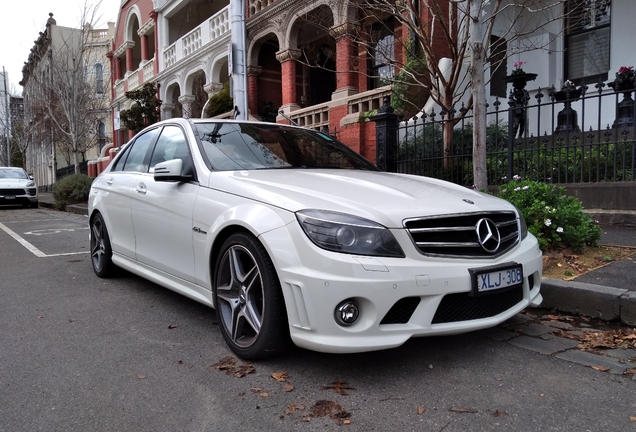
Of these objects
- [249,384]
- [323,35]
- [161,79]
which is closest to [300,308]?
[249,384]

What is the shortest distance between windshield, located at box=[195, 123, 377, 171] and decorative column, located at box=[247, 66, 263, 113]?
12886 mm

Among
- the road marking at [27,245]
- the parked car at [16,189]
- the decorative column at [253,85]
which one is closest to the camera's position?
the road marking at [27,245]

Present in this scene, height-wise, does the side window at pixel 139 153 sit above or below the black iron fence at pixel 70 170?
below

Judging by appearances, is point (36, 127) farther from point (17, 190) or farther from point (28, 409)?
point (28, 409)

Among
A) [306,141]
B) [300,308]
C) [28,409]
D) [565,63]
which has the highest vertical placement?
[565,63]

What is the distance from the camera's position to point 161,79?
22516mm

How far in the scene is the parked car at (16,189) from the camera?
17781mm

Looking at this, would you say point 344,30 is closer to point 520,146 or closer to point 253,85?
point 520,146

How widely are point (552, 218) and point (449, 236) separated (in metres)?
2.66

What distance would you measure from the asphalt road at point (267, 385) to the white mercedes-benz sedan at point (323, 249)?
282 millimetres

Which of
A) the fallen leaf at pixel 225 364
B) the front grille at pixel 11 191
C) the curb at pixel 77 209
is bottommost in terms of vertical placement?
the fallen leaf at pixel 225 364

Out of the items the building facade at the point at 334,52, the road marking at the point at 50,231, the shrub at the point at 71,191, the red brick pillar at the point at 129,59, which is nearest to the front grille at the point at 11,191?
the shrub at the point at 71,191

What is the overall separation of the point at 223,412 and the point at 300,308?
2.09 ft

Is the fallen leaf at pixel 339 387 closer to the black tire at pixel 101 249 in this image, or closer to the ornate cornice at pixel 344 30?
the black tire at pixel 101 249
